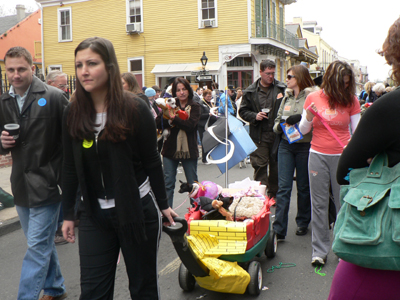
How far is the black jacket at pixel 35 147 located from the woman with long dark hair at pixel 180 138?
2.29 metres

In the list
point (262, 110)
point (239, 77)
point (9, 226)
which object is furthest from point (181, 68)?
point (9, 226)

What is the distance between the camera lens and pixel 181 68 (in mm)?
24344

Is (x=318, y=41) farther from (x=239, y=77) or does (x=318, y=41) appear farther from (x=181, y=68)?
(x=181, y=68)

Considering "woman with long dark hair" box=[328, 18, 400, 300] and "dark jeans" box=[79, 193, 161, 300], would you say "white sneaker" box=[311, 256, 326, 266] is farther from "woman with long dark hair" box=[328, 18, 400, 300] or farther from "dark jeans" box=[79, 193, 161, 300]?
"woman with long dark hair" box=[328, 18, 400, 300]

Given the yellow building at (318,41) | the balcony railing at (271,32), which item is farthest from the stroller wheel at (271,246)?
the yellow building at (318,41)

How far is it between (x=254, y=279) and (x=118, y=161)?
1924 millimetres

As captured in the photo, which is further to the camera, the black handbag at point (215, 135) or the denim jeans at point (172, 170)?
the denim jeans at point (172, 170)

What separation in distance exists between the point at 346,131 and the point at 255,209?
49.8 inches

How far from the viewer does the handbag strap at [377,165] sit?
5.87 ft

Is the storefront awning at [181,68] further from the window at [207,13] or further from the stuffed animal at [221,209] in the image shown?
the stuffed animal at [221,209]

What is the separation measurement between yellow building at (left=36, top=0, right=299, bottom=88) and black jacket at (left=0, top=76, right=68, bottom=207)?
20.3 meters

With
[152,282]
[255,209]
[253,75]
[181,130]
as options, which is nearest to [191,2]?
[253,75]

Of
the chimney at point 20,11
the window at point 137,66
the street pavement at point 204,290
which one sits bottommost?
the street pavement at point 204,290

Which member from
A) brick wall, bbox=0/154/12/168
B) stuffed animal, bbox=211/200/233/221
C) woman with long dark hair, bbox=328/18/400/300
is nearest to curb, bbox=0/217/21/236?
stuffed animal, bbox=211/200/233/221
